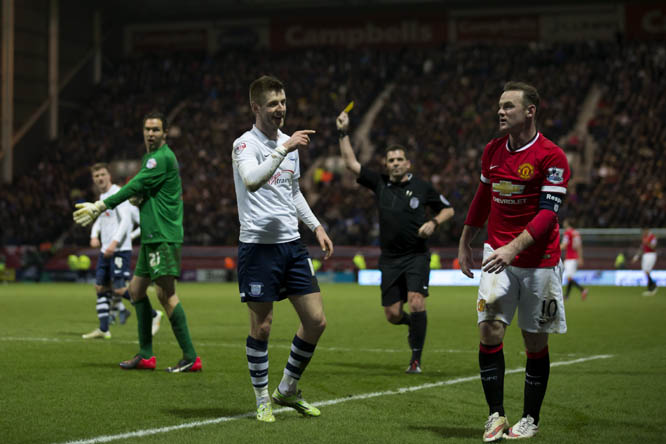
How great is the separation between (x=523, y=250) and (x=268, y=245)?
1.87 m

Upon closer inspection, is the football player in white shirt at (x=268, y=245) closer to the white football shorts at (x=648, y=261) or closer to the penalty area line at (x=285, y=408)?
the penalty area line at (x=285, y=408)

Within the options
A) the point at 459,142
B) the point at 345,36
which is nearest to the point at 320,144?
the point at 459,142

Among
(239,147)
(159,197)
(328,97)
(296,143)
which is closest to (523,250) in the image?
(296,143)

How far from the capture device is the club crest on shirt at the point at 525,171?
5934mm

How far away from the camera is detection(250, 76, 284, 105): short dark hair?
21.4 feet

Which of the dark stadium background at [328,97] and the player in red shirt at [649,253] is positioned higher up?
the dark stadium background at [328,97]

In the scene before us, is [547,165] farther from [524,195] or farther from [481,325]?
[481,325]

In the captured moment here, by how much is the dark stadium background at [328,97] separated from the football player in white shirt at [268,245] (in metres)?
24.1

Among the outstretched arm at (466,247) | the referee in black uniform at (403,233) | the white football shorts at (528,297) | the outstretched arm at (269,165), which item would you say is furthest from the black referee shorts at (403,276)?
the outstretched arm at (269,165)

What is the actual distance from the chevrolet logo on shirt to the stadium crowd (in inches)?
1001

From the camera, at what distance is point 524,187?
6.00 m

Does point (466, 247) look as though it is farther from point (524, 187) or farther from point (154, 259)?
point (154, 259)

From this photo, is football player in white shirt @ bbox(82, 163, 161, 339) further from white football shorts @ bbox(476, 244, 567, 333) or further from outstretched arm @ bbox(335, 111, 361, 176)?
white football shorts @ bbox(476, 244, 567, 333)

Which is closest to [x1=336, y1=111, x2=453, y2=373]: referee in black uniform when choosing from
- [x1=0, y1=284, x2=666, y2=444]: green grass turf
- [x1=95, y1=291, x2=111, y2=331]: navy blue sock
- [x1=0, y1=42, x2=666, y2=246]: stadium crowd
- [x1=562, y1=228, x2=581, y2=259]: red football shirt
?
[x1=0, y1=284, x2=666, y2=444]: green grass turf
